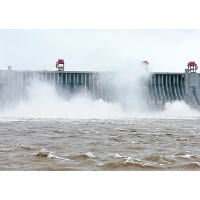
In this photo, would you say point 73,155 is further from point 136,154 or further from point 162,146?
point 162,146

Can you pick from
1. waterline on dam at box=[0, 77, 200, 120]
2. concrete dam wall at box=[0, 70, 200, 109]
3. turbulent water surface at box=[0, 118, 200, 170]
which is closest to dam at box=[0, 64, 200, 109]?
concrete dam wall at box=[0, 70, 200, 109]

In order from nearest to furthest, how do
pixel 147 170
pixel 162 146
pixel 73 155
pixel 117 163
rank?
pixel 147 170, pixel 117 163, pixel 73 155, pixel 162 146

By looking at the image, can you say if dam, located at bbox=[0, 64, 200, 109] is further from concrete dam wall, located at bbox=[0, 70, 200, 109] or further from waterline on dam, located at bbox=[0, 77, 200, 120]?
waterline on dam, located at bbox=[0, 77, 200, 120]

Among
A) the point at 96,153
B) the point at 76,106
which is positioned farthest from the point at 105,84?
the point at 96,153

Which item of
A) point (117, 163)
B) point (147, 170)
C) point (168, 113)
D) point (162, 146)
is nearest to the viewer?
point (147, 170)

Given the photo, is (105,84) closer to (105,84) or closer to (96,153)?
(105,84)

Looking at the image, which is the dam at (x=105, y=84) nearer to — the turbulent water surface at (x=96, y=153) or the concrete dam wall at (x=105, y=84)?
the concrete dam wall at (x=105, y=84)

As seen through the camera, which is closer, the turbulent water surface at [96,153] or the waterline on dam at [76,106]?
the turbulent water surface at [96,153]

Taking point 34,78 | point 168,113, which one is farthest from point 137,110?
point 34,78

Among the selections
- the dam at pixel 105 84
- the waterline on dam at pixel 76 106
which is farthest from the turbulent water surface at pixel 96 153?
the dam at pixel 105 84
